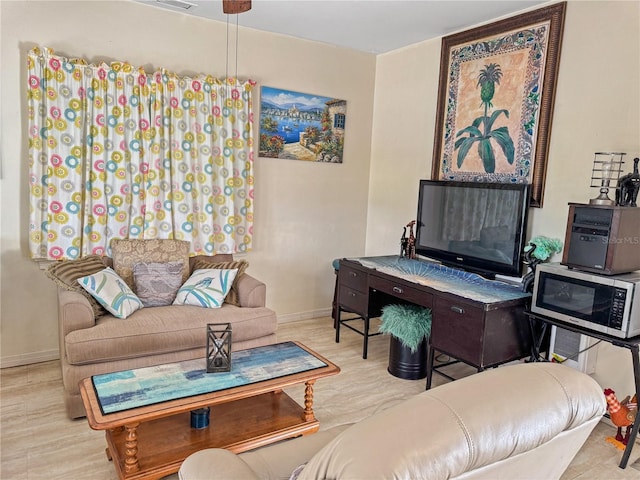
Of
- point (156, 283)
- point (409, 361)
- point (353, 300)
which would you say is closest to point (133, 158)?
point (156, 283)

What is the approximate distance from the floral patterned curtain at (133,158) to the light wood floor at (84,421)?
950 mm

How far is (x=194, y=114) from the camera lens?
150 inches

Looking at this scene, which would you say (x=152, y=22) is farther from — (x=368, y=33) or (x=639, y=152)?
(x=639, y=152)

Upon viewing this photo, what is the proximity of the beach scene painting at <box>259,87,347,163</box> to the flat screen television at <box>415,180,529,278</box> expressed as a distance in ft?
3.76

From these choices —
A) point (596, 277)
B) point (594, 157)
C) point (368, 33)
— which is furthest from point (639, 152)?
point (368, 33)

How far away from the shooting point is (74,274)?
3.01 meters

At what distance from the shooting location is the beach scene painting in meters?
4.27

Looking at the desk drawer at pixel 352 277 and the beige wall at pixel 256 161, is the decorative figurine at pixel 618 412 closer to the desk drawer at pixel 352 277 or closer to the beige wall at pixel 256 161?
the desk drawer at pixel 352 277

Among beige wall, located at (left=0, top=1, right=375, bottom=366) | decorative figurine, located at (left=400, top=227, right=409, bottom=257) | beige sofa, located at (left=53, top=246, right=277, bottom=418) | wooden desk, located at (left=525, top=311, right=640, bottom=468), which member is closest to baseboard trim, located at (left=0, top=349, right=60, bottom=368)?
beige wall, located at (left=0, top=1, right=375, bottom=366)

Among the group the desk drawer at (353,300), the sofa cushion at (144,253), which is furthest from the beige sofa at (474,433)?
the desk drawer at (353,300)

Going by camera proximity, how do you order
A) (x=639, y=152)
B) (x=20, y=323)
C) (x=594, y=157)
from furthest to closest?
(x=20, y=323) < (x=594, y=157) < (x=639, y=152)

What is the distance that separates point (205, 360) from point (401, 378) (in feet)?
5.21

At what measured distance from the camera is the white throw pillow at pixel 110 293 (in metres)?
2.96

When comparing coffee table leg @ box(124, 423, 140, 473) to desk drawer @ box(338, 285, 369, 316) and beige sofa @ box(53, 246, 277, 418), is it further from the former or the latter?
desk drawer @ box(338, 285, 369, 316)
